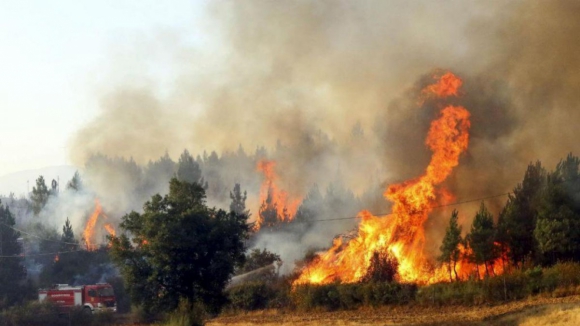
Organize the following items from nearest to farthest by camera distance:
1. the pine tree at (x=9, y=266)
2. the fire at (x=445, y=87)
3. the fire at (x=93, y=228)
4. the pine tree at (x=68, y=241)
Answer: the fire at (x=445, y=87)
the pine tree at (x=9, y=266)
the pine tree at (x=68, y=241)
the fire at (x=93, y=228)

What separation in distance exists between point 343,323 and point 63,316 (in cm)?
2574

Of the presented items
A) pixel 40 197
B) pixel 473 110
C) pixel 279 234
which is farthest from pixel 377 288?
pixel 40 197

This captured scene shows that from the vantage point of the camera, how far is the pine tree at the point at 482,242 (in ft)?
150

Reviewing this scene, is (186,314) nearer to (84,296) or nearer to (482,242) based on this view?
(482,242)

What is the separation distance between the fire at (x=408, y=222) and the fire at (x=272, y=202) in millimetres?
32437

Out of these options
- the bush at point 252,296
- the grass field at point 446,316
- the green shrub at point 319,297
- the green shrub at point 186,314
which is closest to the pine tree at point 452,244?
the grass field at point 446,316

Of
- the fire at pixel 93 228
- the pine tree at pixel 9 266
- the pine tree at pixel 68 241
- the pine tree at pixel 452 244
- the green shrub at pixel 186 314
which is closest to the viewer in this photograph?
the green shrub at pixel 186 314

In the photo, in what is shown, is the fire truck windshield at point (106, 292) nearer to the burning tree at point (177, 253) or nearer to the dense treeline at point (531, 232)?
the burning tree at point (177, 253)

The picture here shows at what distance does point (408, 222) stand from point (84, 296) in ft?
97.5

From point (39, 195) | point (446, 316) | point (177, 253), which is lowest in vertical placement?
point (446, 316)

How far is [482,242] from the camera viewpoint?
45.9 metres

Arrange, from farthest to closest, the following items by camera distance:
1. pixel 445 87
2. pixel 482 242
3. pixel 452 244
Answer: pixel 445 87, pixel 452 244, pixel 482 242

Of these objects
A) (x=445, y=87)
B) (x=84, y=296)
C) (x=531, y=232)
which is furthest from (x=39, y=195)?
(x=531, y=232)

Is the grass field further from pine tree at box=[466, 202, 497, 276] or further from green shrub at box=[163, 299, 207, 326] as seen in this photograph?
pine tree at box=[466, 202, 497, 276]
